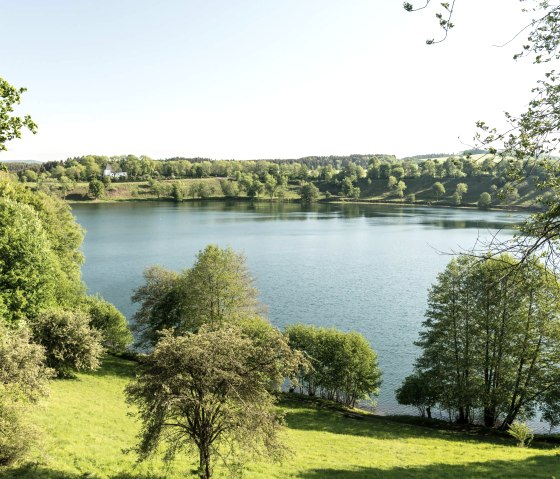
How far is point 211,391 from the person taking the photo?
12.4 meters

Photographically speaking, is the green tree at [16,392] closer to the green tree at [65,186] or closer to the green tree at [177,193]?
the green tree at [65,186]

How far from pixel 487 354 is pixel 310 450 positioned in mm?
14573

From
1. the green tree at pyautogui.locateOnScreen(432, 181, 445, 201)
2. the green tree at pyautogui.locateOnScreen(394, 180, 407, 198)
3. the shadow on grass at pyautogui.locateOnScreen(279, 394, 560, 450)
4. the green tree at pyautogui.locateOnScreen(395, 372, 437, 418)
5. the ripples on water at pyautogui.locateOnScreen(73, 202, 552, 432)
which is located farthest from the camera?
the green tree at pyautogui.locateOnScreen(394, 180, 407, 198)

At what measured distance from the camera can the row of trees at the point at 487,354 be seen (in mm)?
26812

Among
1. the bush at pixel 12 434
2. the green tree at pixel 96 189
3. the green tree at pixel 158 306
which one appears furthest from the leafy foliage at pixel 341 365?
the green tree at pixel 96 189

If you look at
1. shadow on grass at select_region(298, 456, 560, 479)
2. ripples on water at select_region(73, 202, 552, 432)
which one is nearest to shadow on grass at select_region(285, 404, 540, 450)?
ripples on water at select_region(73, 202, 552, 432)

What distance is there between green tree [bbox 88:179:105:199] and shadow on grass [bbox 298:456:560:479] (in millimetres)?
178516

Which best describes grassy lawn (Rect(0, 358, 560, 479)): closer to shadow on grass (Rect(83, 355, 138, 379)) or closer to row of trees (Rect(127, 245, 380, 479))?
row of trees (Rect(127, 245, 380, 479))

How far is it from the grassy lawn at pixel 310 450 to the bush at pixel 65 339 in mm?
1431

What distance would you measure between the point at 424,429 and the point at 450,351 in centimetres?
564

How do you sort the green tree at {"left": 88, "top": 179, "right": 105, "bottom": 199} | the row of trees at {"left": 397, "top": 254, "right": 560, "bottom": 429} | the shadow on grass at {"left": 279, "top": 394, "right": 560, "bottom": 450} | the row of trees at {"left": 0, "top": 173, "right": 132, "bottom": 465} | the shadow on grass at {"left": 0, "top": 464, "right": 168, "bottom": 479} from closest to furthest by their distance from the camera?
the shadow on grass at {"left": 0, "top": 464, "right": 168, "bottom": 479} < the row of trees at {"left": 0, "top": 173, "right": 132, "bottom": 465} < the shadow on grass at {"left": 279, "top": 394, "right": 560, "bottom": 450} < the row of trees at {"left": 397, "top": 254, "right": 560, "bottom": 429} < the green tree at {"left": 88, "top": 179, "right": 105, "bottom": 199}

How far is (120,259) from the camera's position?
230 ft

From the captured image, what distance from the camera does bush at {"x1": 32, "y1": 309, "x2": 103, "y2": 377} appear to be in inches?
1051

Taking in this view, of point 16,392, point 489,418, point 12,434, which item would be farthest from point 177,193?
point 12,434
